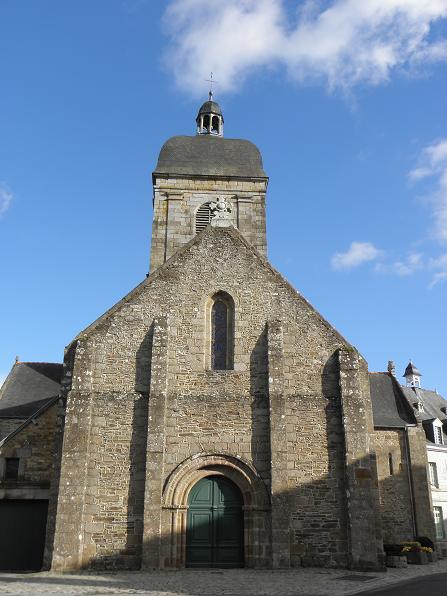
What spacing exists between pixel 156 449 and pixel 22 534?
4.54m

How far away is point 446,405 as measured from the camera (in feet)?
109

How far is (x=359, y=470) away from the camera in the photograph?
1364cm

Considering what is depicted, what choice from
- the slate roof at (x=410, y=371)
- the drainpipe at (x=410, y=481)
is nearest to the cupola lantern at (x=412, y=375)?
the slate roof at (x=410, y=371)

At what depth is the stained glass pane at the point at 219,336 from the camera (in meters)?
15.0

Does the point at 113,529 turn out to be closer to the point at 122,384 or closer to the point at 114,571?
the point at 114,571

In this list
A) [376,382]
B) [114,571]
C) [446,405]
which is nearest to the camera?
[114,571]

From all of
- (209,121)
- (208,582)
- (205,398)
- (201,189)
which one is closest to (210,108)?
(209,121)

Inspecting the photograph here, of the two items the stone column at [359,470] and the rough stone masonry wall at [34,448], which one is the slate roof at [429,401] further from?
the rough stone masonry wall at [34,448]

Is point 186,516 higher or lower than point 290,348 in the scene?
lower

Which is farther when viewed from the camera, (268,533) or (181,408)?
(181,408)

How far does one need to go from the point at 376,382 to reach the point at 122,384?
1306 centimetres

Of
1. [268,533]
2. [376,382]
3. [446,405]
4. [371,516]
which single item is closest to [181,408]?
[268,533]

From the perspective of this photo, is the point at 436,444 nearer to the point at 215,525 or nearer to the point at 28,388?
the point at 215,525

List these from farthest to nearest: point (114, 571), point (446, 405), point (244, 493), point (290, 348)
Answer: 1. point (446, 405)
2. point (290, 348)
3. point (244, 493)
4. point (114, 571)
